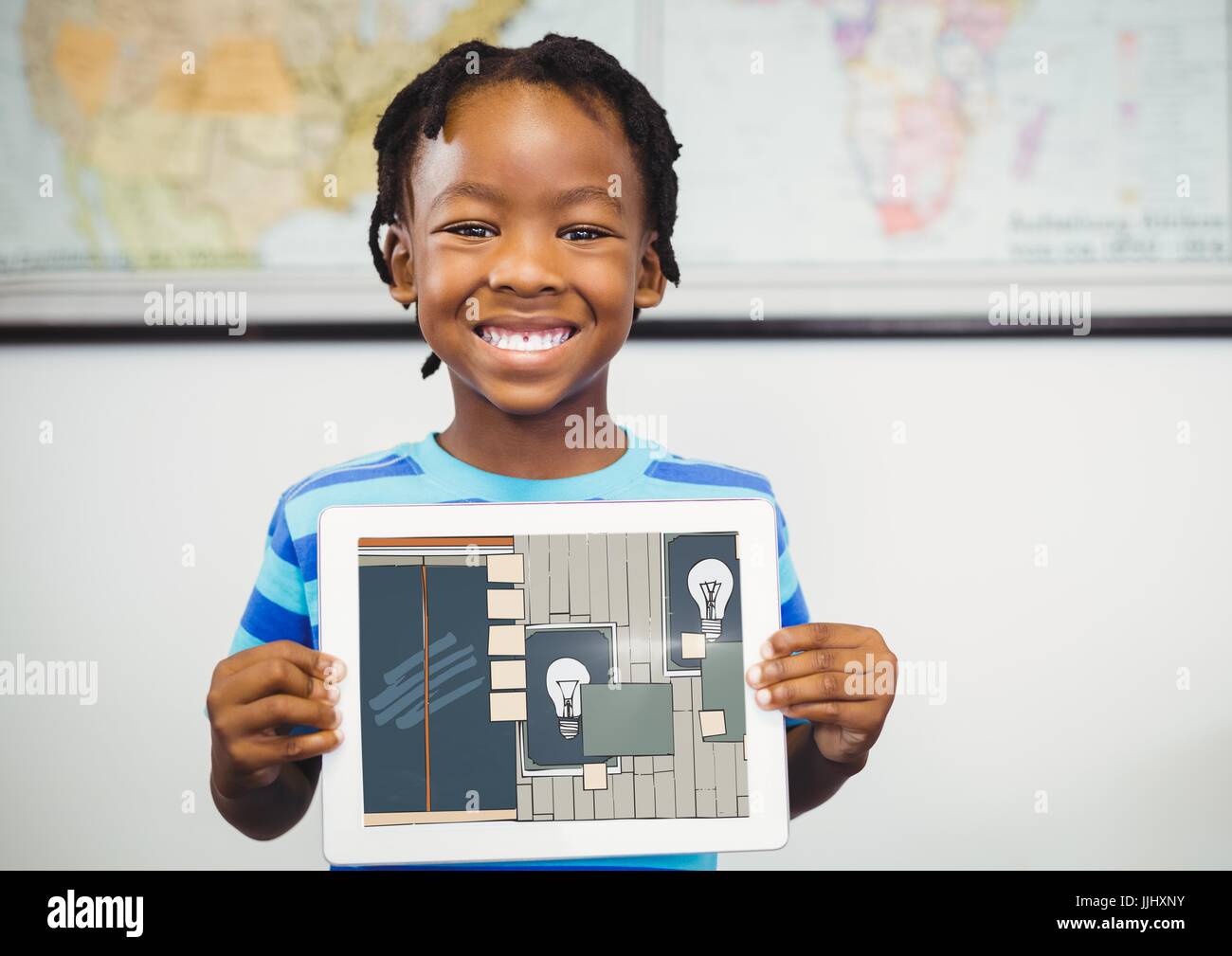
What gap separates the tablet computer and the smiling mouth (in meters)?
0.10

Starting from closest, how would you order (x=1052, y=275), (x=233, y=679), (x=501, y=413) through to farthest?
(x=233, y=679) < (x=501, y=413) < (x=1052, y=275)

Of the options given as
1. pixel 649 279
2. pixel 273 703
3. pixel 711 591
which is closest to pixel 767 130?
pixel 649 279

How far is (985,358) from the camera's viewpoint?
0.90 meters

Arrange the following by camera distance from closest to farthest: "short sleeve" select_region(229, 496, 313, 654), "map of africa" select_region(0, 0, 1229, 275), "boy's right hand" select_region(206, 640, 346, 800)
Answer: "boy's right hand" select_region(206, 640, 346, 800) → "short sleeve" select_region(229, 496, 313, 654) → "map of africa" select_region(0, 0, 1229, 275)

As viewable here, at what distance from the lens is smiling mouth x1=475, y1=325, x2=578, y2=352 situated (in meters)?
0.62

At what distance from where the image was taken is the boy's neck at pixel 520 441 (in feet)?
2.17

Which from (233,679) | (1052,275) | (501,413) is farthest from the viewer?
(1052,275)

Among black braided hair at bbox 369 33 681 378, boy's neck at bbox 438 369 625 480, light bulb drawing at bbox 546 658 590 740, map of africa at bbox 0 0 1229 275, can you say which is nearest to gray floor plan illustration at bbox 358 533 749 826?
light bulb drawing at bbox 546 658 590 740

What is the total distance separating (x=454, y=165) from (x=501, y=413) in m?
0.15

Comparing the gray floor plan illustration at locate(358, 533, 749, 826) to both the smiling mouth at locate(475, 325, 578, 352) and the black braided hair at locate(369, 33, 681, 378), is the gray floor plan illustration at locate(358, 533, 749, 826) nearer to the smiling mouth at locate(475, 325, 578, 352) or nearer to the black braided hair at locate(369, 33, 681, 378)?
the smiling mouth at locate(475, 325, 578, 352)

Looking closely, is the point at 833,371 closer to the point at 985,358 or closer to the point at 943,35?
the point at 985,358

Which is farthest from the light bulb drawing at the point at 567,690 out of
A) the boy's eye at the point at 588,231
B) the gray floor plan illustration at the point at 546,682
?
the boy's eye at the point at 588,231

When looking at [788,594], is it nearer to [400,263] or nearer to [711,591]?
[711,591]

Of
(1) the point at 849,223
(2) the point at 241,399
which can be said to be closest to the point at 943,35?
(1) the point at 849,223
